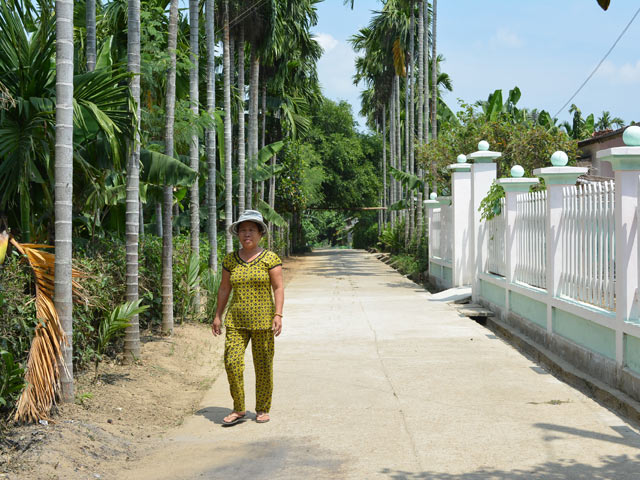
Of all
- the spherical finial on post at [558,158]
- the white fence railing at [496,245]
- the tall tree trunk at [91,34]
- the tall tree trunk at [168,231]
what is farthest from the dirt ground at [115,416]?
the white fence railing at [496,245]

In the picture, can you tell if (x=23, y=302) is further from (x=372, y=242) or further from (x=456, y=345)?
(x=372, y=242)

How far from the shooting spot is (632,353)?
22.7ft

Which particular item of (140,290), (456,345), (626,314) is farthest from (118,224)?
(626,314)

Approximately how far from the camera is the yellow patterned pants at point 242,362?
253 inches

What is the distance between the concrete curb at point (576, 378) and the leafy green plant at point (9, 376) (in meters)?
4.97

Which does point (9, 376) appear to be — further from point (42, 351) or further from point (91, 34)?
point (91, 34)

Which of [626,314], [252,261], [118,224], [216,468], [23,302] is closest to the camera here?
[216,468]

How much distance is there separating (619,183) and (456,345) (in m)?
4.18

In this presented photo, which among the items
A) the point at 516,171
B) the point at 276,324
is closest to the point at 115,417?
the point at 276,324

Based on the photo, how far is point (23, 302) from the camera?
5875mm

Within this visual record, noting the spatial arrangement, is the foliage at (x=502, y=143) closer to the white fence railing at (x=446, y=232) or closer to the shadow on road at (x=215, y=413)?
the white fence railing at (x=446, y=232)

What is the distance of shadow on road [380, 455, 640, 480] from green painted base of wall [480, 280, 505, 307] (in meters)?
7.98

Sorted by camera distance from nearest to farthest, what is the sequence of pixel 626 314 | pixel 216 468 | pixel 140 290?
pixel 216 468 < pixel 626 314 < pixel 140 290

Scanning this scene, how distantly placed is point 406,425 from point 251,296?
1720 millimetres
